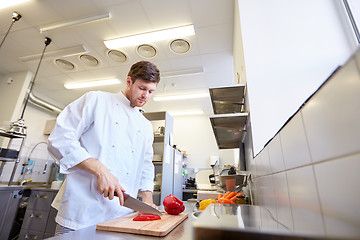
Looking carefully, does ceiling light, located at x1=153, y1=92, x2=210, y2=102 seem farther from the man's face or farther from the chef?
the man's face

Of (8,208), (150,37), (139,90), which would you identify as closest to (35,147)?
(8,208)

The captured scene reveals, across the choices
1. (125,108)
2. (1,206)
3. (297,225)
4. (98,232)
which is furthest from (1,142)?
(297,225)

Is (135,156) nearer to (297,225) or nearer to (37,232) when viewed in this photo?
(297,225)

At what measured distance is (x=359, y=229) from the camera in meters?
0.23

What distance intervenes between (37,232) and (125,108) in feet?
8.31

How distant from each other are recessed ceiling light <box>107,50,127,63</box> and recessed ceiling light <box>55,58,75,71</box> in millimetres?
827

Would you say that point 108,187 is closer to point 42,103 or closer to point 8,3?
point 8,3

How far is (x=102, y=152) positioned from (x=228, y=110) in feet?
4.26

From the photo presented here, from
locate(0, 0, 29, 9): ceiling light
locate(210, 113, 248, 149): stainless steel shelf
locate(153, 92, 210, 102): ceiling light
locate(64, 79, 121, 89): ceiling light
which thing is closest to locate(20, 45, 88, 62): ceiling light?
locate(0, 0, 29, 9): ceiling light

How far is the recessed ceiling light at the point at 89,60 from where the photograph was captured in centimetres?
308

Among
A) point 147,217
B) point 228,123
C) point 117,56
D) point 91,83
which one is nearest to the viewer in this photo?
point 147,217

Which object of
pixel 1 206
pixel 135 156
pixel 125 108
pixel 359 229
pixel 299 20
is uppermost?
pixel 299 20

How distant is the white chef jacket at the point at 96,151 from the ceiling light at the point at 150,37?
165 centimetres

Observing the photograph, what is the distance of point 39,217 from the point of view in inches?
101
